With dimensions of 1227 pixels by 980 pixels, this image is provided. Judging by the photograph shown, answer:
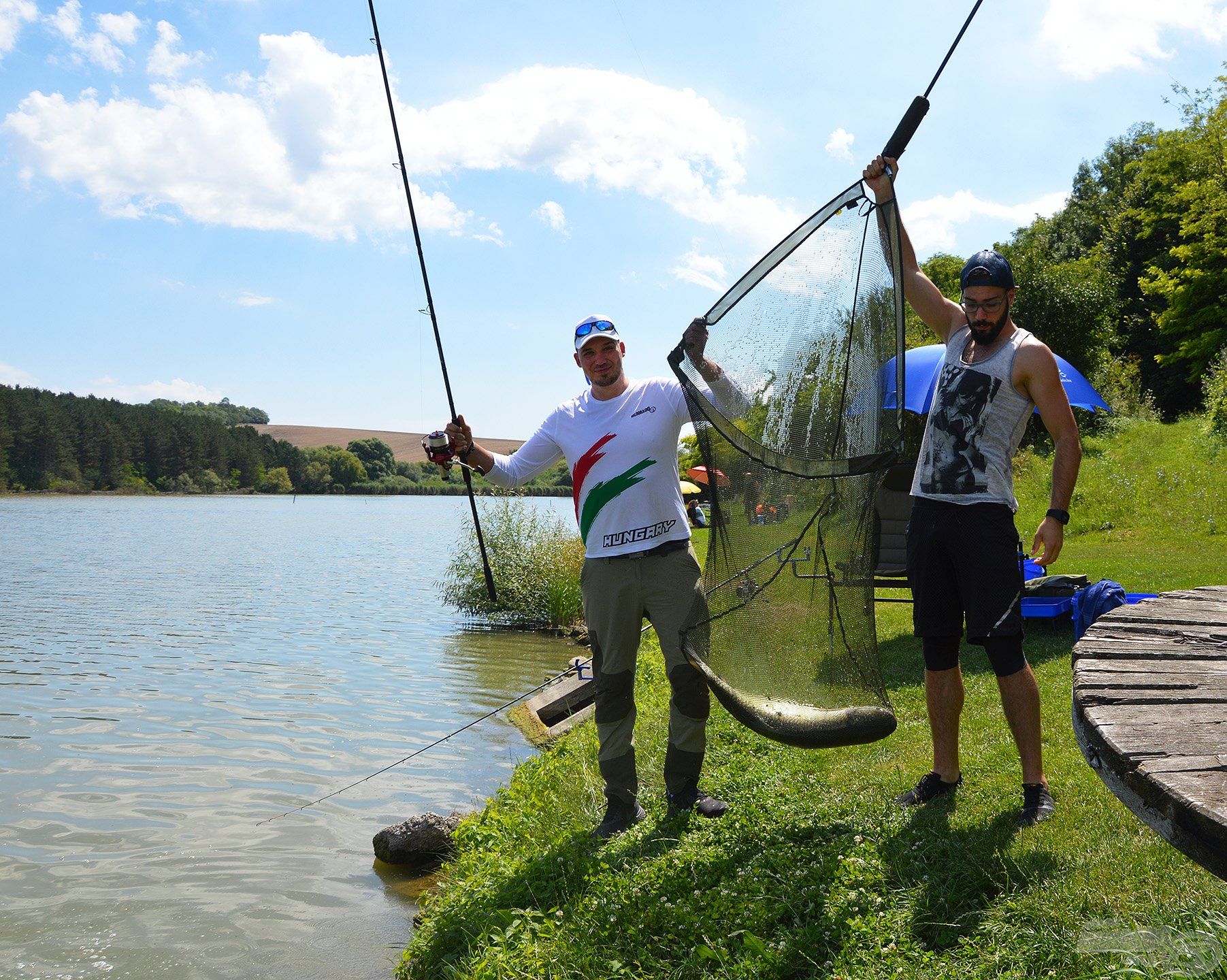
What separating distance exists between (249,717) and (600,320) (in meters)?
10.6

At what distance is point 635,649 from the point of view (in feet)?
16.3

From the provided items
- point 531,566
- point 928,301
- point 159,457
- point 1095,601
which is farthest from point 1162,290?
point 159,457

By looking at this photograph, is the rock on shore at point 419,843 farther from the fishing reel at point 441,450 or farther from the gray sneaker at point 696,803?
the fishing reel at point 441,450

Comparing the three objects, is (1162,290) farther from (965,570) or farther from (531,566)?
(965,570)

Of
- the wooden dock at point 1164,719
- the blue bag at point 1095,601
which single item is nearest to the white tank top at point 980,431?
the wooden dock at point 1164,719

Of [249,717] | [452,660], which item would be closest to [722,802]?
[249,717]

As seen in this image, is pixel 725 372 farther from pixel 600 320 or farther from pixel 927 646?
pixel 927 646

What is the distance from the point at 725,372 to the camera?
14.9ft

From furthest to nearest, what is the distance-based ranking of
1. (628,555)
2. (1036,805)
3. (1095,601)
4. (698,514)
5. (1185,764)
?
(1095,601)
(698,514)
(628,555)
(1036,805)
(1185,764)

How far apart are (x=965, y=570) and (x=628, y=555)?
167cm

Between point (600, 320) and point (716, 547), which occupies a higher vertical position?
point (600, 320)

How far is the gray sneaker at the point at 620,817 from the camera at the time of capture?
4984 mm

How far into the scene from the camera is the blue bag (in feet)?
23.1

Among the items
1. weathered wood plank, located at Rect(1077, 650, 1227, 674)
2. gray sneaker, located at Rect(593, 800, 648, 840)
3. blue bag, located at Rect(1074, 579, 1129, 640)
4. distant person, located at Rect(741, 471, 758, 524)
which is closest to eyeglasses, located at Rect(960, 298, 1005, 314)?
distant person, located at Rect(741, 471, 758, 524)
